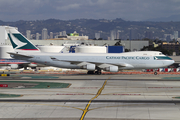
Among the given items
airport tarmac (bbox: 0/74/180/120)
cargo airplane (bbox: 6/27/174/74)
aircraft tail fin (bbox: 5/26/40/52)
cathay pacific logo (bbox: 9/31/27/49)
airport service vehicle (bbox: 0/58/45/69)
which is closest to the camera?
airport tarmac (bbox: 0/74/180/120)

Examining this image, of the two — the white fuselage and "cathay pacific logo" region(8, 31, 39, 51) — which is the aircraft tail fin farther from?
the white fuselage

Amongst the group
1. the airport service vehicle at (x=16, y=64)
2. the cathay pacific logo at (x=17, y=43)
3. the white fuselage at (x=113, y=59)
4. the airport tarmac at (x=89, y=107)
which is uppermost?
the cathay pacific logo at (x=17, y=43)

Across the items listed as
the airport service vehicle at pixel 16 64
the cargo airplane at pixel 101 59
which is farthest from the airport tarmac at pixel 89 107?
the airport service vehicle at pixel 16 64

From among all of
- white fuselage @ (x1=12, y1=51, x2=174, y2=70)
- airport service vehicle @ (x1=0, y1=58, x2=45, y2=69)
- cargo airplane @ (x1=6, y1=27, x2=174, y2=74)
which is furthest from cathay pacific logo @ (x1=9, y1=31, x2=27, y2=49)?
airport service vehicle @ (x1=0, y1=58, x2=45, y2=69)

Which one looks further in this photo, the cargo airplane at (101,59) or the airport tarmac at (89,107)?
the cargo airplane at (101,59)

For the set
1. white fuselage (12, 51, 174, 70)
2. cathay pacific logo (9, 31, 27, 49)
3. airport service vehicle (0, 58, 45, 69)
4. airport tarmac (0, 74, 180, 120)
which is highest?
cathay pacific logo (9, 31, 27, 49)

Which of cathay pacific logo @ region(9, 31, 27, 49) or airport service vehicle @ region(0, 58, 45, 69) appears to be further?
airport service vehicle @ region(0, 58, 45, 69)

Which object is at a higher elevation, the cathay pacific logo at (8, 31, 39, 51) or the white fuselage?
the cathay pacific logo at (8, 31, 39, 51)

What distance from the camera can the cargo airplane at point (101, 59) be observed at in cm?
6356

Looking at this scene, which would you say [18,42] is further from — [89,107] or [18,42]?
[89,107]

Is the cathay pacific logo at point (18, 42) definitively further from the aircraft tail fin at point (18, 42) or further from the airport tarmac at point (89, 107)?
the airport tarmac at point (89, 107)

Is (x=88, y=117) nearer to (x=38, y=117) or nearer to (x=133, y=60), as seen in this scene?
(x=38, y=117)

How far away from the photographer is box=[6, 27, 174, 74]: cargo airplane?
6356 cm

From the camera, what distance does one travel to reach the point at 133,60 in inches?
2510
